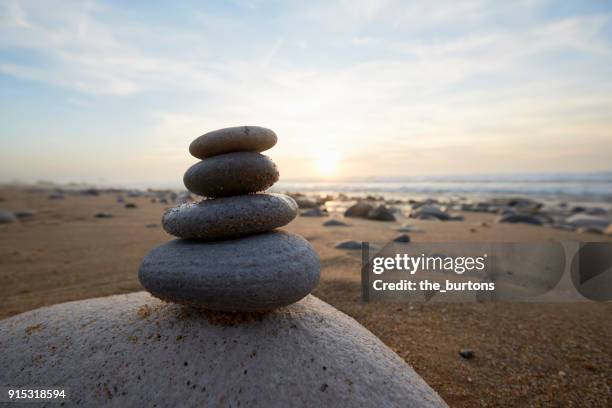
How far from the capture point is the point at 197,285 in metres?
2.09

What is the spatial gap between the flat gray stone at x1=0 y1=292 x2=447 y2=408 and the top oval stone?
118 centimetres

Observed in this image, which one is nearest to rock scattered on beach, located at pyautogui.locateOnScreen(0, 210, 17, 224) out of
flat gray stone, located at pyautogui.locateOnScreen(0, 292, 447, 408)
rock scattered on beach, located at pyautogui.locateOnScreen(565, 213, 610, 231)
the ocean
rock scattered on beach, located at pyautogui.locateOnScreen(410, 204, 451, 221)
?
flat gray stone, located at pyautogui.locateOnScreen(0, 292, 447, 408)

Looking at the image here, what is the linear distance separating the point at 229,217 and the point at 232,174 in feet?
1.08

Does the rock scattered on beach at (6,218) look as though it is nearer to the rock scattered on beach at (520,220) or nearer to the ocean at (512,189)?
the rock scattered on beach at (520,220)

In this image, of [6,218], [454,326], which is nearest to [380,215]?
[454,326]

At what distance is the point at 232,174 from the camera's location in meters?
2.42

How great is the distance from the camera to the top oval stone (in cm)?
241

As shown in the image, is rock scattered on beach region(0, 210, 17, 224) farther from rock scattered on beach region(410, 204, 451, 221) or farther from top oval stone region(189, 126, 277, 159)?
rock scattered on beach region(410, 204, 451, 221)

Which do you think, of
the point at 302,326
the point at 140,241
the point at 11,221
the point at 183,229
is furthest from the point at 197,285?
the point at 11,221

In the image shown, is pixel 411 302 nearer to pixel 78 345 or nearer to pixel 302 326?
pixel 302 326

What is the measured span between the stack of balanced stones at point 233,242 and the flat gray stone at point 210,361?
0.20m

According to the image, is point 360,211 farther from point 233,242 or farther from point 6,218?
point 6,218

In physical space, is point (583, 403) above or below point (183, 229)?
below

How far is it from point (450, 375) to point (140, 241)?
6.56m
